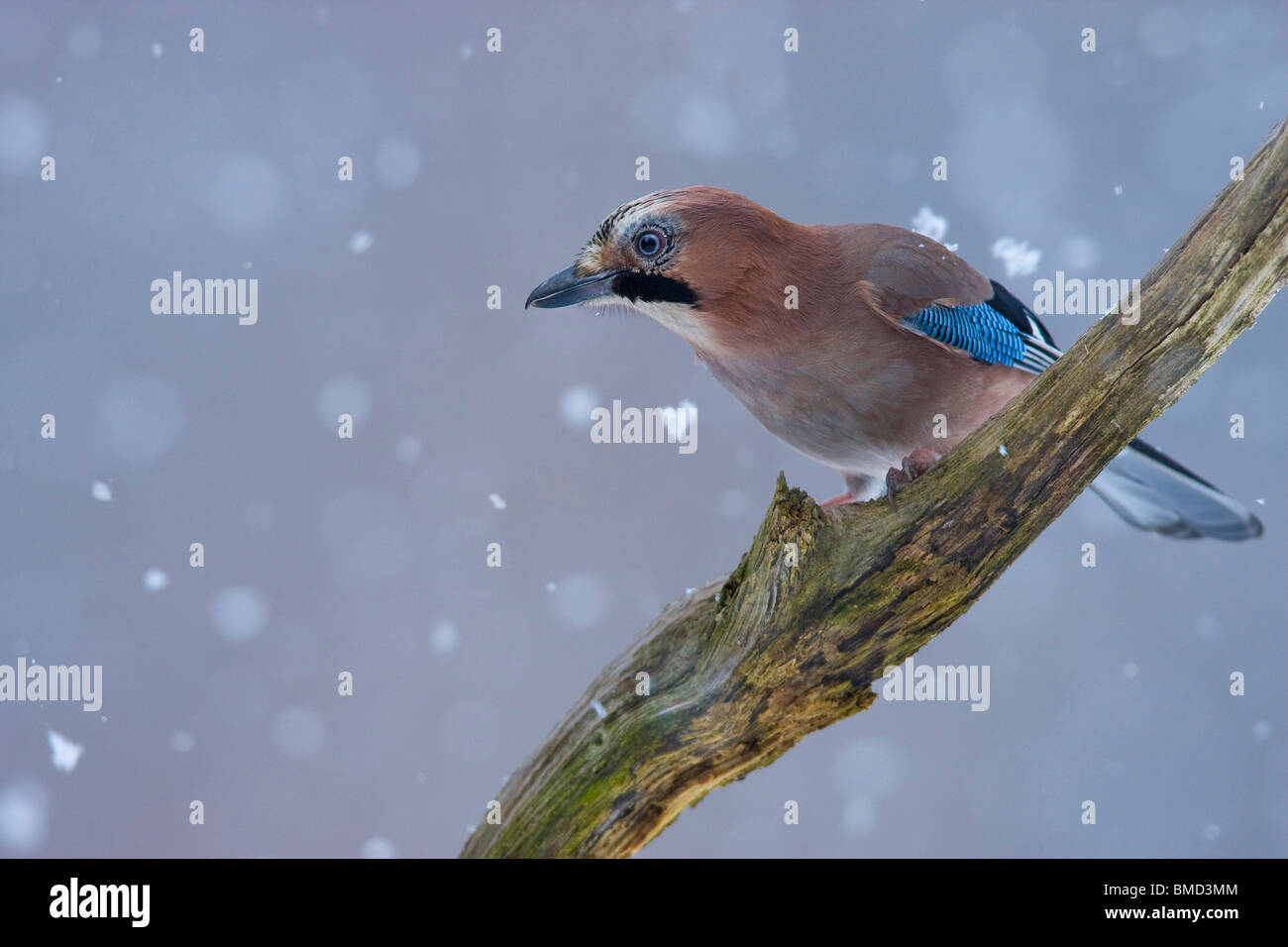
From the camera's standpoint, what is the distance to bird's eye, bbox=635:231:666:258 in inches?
90.7

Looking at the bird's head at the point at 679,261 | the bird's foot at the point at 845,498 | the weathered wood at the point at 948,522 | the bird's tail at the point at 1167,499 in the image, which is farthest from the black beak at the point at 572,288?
the bird's tail at the point at 1167,499

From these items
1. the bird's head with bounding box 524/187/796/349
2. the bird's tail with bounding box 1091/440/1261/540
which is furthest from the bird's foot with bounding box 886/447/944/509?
the bird's tail with bounding box 1091/440/1261/540

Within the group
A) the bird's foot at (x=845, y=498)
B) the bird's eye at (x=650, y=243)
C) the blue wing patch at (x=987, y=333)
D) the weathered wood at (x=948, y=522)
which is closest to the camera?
the weathered wood at (x=948, y=522)

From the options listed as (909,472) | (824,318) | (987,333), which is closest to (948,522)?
(909,472)

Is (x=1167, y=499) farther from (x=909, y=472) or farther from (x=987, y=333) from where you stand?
(x=909, y=472)

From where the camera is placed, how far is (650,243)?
231 cm

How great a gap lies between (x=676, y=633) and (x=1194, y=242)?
4.18 ft

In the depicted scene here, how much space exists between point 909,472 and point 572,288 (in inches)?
32.7

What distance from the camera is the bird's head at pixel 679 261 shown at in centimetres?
231

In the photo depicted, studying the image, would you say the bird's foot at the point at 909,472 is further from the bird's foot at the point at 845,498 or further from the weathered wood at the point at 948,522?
the bird's foot at the point at 845,498

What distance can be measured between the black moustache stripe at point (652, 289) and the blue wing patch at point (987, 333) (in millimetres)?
525

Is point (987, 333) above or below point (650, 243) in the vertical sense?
below
